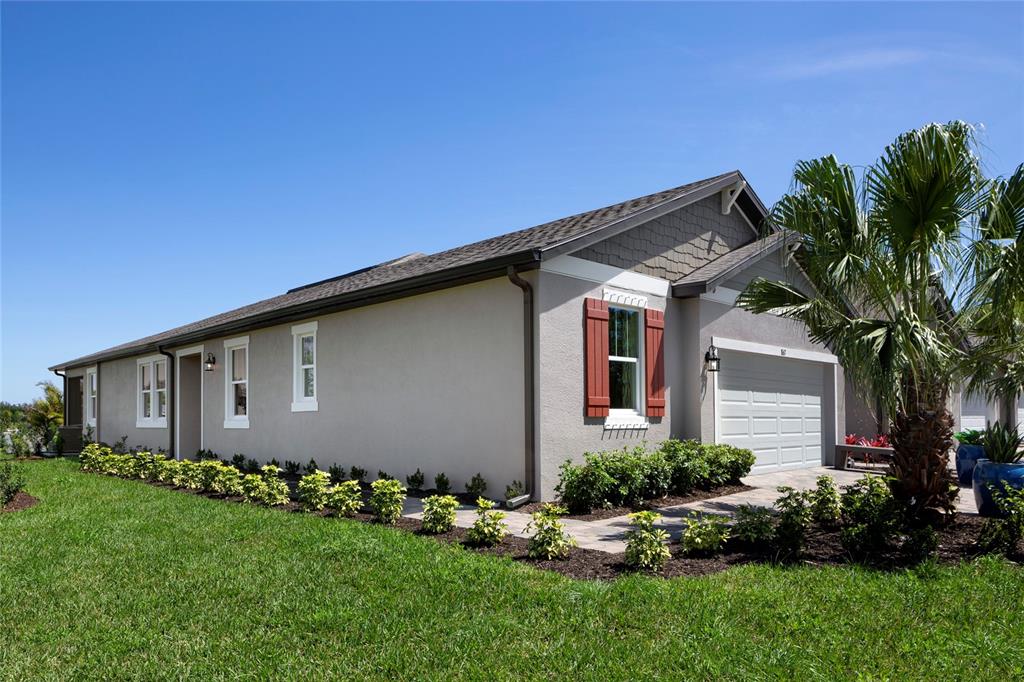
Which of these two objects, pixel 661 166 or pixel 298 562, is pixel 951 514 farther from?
pixel 661 166

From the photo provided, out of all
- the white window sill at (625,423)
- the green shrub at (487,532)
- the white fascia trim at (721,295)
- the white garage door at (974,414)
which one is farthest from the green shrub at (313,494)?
the white garage door at (974,414)

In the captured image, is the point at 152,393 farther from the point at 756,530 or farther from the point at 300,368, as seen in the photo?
the point at 756,530

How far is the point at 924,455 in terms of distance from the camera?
7340mm

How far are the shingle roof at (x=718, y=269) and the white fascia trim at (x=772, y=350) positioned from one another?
1.07 metres

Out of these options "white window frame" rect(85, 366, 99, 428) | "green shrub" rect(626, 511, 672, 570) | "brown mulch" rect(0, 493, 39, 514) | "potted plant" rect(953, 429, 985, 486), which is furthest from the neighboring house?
"white window frame" rect(85, 366, 99, 428)

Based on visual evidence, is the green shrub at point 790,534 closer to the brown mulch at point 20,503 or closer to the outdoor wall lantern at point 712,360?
the outdoor wall lantern at point 712,360

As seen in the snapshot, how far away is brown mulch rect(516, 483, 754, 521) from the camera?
8.64m

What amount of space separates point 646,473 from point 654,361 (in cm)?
209

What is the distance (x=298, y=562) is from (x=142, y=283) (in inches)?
577

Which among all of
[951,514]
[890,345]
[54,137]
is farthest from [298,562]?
[54,137]

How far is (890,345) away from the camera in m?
6.68

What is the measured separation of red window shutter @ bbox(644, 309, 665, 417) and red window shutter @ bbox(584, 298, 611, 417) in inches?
39.3

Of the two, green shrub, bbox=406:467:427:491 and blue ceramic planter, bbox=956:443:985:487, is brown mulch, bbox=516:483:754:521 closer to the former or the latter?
green shrub, bbox=406:467:427:491

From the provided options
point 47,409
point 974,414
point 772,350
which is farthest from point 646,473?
point 47,409
